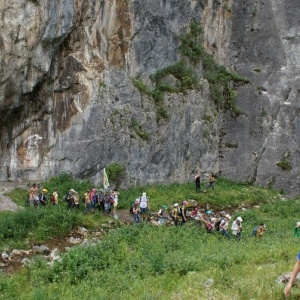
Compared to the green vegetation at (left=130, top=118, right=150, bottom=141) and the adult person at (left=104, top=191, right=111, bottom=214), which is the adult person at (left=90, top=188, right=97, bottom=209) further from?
the green vegetation at (left=130, top=118, right=150, bottom=141)

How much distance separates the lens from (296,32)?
108ft

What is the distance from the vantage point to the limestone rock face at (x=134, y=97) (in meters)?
23.2

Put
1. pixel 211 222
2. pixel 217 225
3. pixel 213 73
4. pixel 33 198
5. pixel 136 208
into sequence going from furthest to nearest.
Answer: pixel 213 73 → pixel 33 198 → pixel 136 208 → pixel 211 222 → pixel 217 225

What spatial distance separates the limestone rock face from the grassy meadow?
400 centimetres

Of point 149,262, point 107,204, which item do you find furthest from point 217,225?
point 149,262

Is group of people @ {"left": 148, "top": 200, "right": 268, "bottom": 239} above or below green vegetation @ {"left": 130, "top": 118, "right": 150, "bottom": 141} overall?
below

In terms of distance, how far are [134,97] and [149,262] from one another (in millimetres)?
14624

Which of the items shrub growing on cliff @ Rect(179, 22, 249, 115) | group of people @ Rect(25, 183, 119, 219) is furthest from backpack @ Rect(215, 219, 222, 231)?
shrub growing on cliff @ Rect(179, 22, 249, 115)

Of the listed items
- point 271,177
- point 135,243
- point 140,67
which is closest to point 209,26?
point 140,67

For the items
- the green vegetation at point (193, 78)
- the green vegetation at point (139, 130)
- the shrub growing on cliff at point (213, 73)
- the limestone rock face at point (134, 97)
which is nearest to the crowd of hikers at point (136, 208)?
the limestone rock face at point (134, 97)

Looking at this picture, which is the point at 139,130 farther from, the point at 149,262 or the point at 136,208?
the point at 149,262

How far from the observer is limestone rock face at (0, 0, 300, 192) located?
23250 mm

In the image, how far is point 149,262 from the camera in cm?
1286

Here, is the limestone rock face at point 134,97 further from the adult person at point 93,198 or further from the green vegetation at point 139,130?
the adult person at point 93,198
